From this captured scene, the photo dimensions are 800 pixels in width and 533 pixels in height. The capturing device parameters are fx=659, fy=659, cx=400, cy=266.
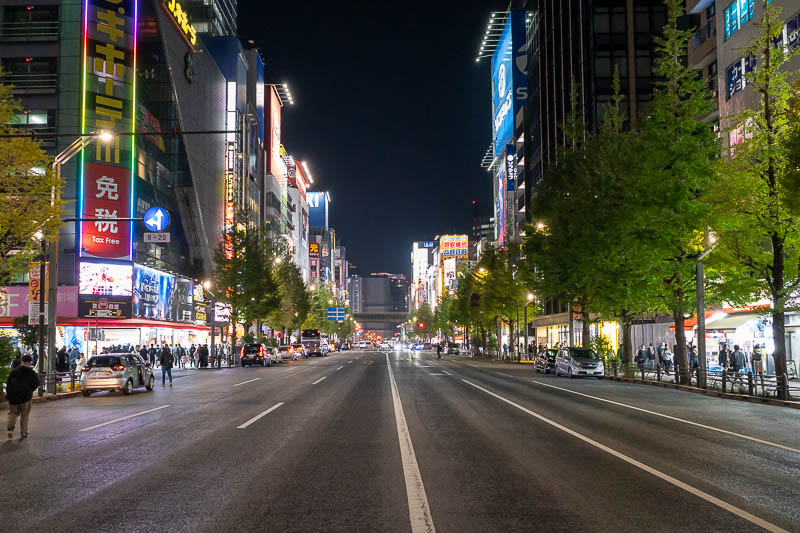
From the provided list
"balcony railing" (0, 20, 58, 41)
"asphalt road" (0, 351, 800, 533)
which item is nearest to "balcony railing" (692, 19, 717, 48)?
"asphalt road" (0, 351, 800, 533)

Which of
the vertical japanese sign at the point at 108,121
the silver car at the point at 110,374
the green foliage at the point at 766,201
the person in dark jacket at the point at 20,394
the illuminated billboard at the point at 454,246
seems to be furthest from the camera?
the illuminated billboard at the point at 454,246

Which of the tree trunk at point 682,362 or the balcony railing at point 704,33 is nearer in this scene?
the tree trunk at point 682,362

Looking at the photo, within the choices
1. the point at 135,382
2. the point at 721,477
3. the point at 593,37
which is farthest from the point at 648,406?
the point at 593,37

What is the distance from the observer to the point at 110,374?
77.9 ft

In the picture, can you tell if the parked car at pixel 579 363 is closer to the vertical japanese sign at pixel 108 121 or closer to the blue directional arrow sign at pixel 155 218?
the blue directional arrow sign at pixel 155 218

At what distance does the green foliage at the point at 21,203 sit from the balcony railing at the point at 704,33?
111 feet

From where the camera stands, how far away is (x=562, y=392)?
23.8 m

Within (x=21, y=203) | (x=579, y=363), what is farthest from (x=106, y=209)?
(x=579, y=363)

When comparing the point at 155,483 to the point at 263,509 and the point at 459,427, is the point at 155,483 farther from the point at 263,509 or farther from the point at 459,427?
the point at 459,427

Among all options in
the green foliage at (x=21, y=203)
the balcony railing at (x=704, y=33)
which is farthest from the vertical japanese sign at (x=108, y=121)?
the balcony railing at (x=704, y=33)

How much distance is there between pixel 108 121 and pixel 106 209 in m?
6.66

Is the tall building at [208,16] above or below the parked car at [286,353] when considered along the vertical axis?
above

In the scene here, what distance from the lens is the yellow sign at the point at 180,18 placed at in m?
58.5

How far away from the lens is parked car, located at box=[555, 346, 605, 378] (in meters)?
34.7
